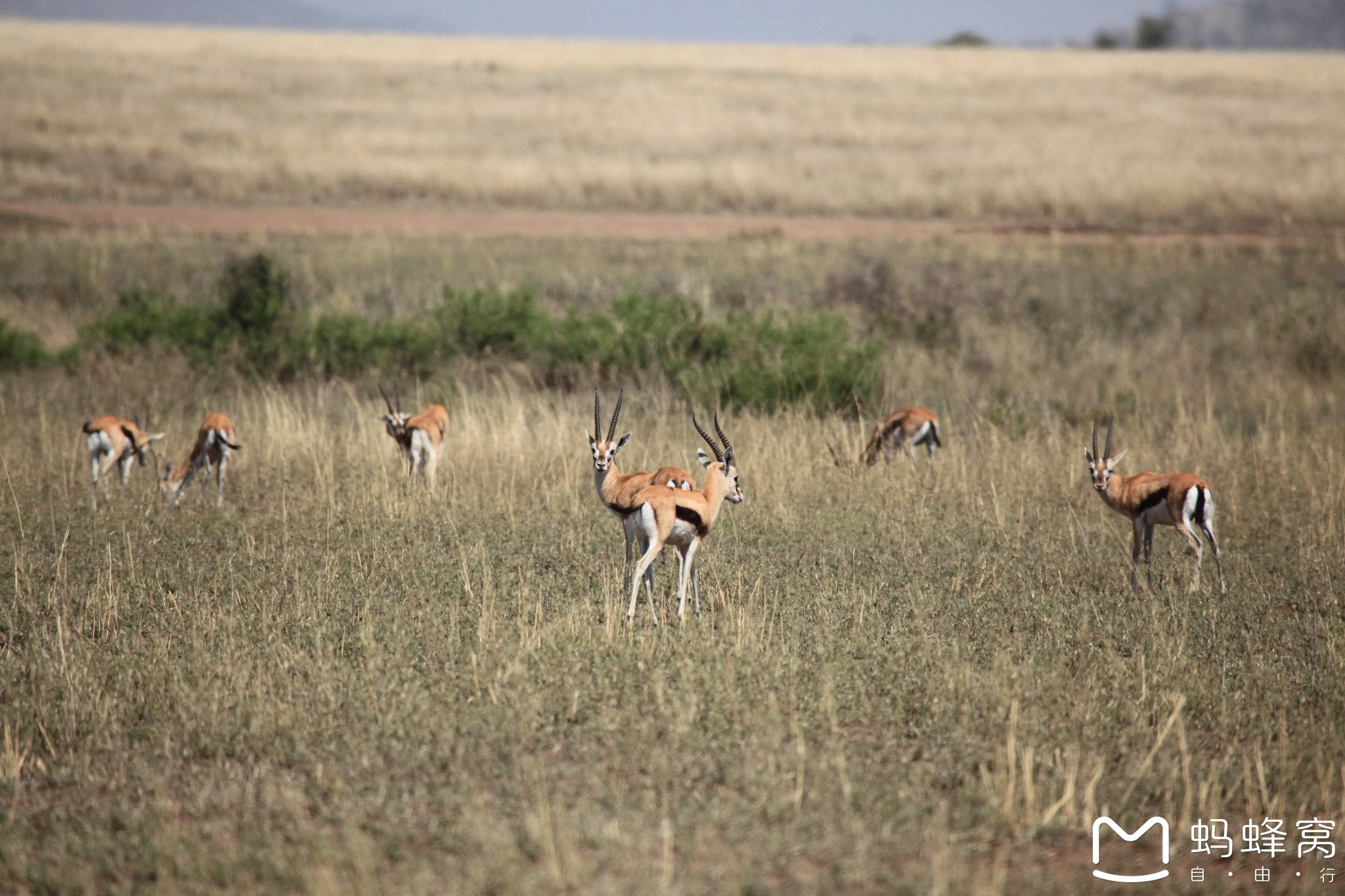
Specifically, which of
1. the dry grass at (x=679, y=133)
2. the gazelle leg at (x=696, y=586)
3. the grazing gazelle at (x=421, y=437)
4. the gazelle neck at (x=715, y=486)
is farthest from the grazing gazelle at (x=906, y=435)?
the dry grass at (x=679, y=133)

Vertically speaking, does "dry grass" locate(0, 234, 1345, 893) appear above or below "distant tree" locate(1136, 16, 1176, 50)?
below

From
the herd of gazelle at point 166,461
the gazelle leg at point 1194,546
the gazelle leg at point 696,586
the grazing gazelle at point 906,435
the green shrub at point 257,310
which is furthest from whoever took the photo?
the green shrub at point 257,310

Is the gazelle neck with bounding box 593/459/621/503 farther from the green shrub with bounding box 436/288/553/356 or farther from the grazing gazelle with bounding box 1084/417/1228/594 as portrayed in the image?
the green shrub with bounding box 436/288/553/356

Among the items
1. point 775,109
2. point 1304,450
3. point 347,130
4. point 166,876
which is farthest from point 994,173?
point 166,876

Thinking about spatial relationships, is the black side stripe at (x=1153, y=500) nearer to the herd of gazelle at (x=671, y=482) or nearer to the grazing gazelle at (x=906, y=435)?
→ the herd of gazelle at (x=671, y=482)

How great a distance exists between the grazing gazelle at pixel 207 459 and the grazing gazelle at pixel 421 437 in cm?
129

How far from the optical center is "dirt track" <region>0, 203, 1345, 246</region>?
28125 millimetres

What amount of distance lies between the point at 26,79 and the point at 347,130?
1789 centimetres

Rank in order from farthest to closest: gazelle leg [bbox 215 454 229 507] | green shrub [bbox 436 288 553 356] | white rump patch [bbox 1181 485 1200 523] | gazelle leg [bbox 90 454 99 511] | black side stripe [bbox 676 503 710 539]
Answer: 1. green shrub [bbox 436 288 553 356]
2. gazelle leg [bbox 215 454 229 507]
3. gazelle leg [bbox 90 454 99 511]
4. white rump patch [bbox 1181 485 1200 523]
5. black side stripe [bbox 676 503 710 539]

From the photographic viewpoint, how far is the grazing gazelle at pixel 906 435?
33.7ft

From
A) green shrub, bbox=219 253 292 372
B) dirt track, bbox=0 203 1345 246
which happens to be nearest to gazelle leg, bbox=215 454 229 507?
green shrub, bbox=219 253 292 372

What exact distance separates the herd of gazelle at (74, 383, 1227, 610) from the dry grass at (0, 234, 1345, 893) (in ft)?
0.81

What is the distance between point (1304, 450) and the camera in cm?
1120

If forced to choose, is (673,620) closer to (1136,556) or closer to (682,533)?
(682,533)
